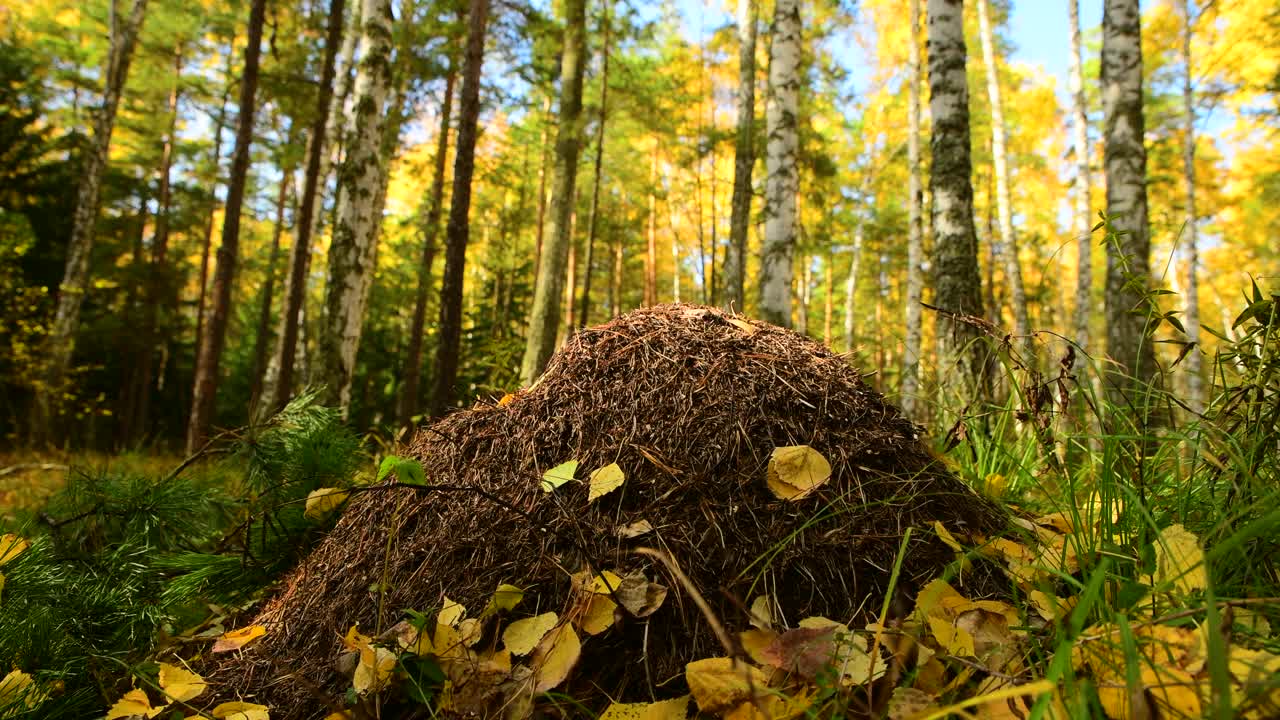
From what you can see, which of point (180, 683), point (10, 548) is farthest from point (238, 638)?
point (10, 548)

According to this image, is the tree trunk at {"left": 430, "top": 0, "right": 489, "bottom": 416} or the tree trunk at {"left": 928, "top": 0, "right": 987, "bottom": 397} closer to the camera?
the tree trunk at {"left": 928, "top": 0, "right": 987, "bottom": 397}

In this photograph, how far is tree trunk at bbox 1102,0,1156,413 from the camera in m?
5.66

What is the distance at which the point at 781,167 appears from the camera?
26.2ft

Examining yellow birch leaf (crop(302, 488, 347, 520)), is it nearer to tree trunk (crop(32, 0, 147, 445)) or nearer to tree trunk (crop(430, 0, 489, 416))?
tree trunk (crop(430, 0, 489, 416))

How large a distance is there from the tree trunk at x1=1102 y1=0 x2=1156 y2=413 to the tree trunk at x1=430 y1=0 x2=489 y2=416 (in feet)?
20.2

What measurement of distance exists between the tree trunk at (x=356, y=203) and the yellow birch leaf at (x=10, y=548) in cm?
530

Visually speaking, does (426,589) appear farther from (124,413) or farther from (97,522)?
(124,413)

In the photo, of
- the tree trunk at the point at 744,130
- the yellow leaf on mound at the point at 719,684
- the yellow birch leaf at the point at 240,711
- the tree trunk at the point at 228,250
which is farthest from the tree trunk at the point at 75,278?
the yellow leaf on mound at the point at 719,684

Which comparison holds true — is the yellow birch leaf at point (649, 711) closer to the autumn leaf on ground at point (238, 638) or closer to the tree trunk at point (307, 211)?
the autumn leaf on ground at point (238, 638)

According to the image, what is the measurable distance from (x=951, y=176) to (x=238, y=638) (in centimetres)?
519

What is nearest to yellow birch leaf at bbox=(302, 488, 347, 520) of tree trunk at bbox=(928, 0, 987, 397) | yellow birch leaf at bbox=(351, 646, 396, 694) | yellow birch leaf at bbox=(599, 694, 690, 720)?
yellow birch leaf at bbox=(351, 646, 396, 694)

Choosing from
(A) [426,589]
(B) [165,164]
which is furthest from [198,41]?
(A) [426,589]

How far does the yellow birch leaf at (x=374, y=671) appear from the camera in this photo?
130 cm

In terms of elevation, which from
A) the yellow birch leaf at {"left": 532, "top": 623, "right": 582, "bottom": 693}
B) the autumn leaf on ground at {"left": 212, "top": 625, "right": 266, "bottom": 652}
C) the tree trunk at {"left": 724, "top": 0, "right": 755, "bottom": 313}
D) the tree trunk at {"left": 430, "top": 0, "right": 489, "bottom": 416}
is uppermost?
the tree trunk at {"left": 724, "top": 0, "right": 755, "bottom": 313}
